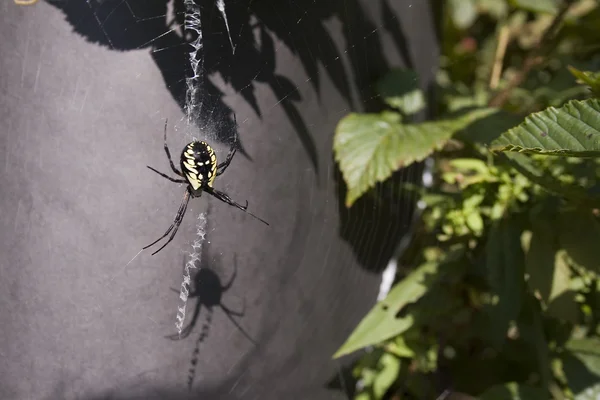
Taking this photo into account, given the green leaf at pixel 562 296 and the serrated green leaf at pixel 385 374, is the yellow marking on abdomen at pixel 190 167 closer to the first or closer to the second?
the serrated green leaf at pixel 385 374

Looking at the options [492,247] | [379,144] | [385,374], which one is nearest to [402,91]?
[379,144]

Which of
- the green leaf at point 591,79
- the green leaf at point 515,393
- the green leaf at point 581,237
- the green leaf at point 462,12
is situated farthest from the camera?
the green leaf at point 462,12

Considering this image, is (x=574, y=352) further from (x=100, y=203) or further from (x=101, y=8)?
(x=101, y=8)

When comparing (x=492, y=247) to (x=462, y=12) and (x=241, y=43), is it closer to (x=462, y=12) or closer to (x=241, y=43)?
(x=241, y=43)

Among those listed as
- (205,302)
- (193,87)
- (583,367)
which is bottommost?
(583,367)

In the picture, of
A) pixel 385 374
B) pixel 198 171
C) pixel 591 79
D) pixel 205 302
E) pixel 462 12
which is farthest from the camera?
pixel 462 12

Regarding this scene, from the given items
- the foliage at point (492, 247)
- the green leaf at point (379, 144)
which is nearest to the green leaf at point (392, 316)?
the foliage at point (492, 247)

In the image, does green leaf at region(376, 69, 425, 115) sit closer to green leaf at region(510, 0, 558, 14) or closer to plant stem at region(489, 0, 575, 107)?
plant stem at region(489, 0, 575, 107)
